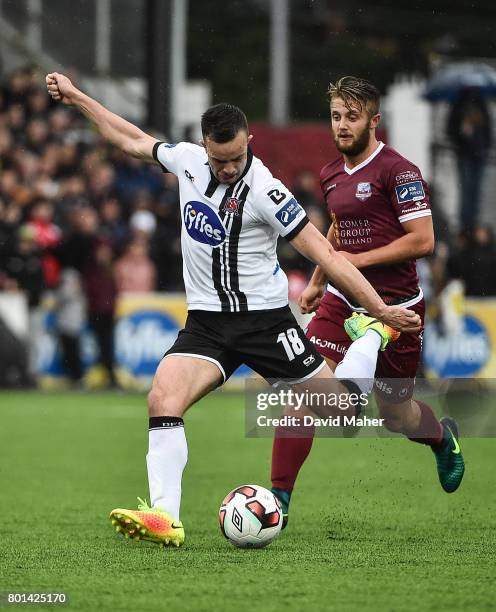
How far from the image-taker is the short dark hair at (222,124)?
6.30m

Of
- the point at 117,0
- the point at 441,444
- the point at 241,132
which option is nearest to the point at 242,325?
the point at 241,132

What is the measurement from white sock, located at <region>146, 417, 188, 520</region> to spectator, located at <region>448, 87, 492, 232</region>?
9.42 meters

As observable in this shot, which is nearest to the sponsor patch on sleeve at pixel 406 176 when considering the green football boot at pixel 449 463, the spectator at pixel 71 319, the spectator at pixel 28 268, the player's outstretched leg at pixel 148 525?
the green football boot at pixel 449 463

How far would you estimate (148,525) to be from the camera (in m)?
6.31

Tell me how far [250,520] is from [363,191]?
6.19 ft

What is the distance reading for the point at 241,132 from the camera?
20.8 ft

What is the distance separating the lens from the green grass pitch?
527 cm

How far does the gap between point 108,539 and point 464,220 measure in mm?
11334

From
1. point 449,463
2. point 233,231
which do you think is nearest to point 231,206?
point 233,231

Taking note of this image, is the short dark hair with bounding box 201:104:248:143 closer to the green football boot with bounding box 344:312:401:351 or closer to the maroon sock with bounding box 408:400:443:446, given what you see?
the green football boot with bounding box 344:312:401:351

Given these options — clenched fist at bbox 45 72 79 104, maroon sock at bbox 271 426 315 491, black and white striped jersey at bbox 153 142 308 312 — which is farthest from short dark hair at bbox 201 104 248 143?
maroon sock at bbox 271 426 315 491

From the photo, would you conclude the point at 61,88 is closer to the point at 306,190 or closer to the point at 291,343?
the point at 291,343

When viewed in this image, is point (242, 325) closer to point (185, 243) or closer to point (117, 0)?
point (185, 243)

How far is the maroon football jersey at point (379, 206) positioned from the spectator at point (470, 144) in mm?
8027
